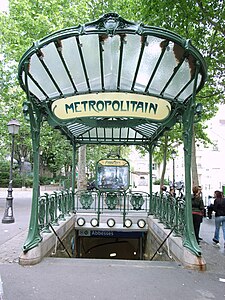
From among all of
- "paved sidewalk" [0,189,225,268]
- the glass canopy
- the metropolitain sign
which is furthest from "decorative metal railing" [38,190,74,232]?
the metropolitain sign

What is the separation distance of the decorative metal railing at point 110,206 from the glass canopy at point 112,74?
216cm

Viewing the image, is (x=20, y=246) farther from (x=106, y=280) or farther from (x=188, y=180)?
(x=188, y=180)

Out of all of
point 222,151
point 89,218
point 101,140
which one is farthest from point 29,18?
point 222,151

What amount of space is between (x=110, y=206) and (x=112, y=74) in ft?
22.1

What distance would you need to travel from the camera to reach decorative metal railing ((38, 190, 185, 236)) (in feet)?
21.4

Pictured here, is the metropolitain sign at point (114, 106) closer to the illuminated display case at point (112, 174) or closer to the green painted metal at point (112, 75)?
the green painted metal at point (112, 75)

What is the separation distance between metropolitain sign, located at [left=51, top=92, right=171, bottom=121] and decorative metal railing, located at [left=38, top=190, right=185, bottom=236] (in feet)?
7.46

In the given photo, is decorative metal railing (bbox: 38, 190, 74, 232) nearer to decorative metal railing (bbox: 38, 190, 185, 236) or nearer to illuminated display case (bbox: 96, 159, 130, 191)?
decorative metal railing (bbox: 38, 190, 185, 236)

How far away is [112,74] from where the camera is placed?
236 inches

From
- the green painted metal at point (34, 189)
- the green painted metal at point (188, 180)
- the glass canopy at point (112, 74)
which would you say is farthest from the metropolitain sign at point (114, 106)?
the green painted metal at point (34, 189)

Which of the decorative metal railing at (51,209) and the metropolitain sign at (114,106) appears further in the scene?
the decorative metal railing at (51,209)

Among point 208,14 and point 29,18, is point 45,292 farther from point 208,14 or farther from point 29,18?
point 29,18

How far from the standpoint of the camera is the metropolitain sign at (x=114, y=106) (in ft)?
19.0

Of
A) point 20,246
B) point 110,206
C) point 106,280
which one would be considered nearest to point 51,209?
point 20,246
